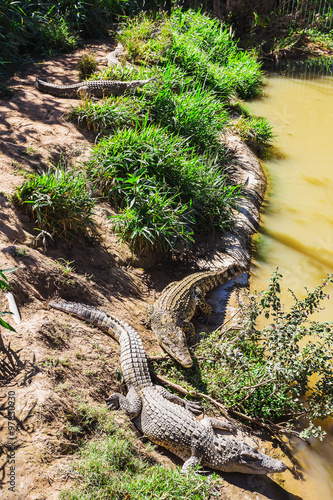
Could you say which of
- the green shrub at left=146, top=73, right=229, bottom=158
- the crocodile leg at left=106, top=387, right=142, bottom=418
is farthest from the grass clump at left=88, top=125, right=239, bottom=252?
the crocodile leg at left=106, top=387, right=142, bottom=418

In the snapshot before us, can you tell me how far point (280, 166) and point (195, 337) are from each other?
16.4 feet

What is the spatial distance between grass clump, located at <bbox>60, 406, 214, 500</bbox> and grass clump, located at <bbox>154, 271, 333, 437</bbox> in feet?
3.48

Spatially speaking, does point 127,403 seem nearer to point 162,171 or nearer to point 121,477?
point 121,477

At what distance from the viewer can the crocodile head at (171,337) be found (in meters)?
4.23

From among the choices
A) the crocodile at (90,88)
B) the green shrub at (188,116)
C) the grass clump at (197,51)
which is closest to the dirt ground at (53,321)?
the crocodile at (90,88)

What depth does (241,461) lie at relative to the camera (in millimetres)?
3492

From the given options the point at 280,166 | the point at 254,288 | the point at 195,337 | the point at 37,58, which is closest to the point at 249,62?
the point at 280,166

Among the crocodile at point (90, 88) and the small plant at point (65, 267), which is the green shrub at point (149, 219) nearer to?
the small plant at point (65, 267)

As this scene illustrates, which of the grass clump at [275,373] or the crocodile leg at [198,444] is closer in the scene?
the crocodile leg at [198,444]

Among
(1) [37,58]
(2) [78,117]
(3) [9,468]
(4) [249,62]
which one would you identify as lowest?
(3) [9,468]

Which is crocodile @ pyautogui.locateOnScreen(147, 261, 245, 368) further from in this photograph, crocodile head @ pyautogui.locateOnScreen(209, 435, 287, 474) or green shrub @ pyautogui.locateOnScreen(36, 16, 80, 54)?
green shrub @ pyautogui.locateOnScreen(36, 16, 80, 54)

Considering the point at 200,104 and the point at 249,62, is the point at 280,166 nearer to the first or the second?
the point at 200,104

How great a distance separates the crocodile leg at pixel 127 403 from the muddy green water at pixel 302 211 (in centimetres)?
144

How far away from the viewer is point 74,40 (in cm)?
971
